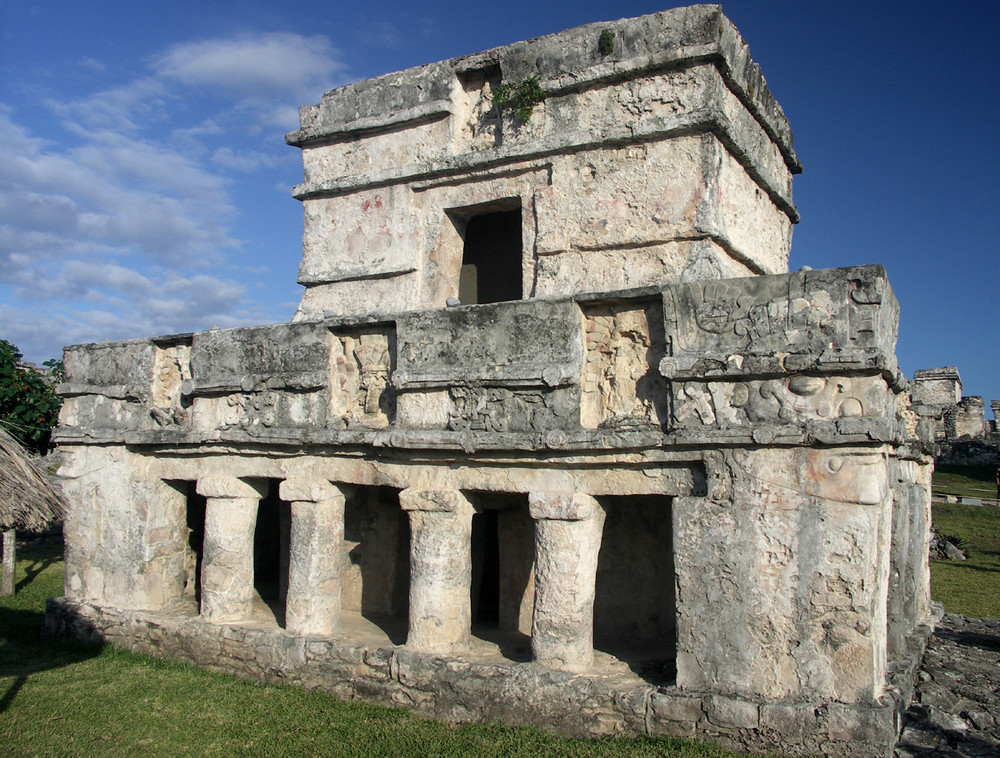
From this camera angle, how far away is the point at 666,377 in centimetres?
496

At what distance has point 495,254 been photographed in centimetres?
901

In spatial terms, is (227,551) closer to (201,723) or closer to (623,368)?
(201,723)

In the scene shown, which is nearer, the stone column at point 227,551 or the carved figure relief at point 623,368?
the carved figure relief at point 623,368

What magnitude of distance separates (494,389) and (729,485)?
179cm

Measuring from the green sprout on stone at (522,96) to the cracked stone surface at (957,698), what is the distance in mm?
5739

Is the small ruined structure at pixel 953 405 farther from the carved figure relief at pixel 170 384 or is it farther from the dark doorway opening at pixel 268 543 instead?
the carved figure relief at pixel 170 384

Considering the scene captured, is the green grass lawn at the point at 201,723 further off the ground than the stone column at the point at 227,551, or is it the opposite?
the stone column at the point at 227,551

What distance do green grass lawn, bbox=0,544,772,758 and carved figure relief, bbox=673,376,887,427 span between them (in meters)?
2.00

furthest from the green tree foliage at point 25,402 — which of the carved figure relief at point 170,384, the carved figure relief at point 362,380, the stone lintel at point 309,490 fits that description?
the carved figure relief at point 362,380

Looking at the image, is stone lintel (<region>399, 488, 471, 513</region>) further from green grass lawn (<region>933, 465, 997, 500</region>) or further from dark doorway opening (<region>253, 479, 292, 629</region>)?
green grass lawn (<region>933, 465, 997, 500</region>)

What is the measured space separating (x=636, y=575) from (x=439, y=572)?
6.15 feet

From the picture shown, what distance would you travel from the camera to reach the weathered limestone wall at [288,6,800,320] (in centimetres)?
649

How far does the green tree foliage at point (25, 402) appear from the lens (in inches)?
414

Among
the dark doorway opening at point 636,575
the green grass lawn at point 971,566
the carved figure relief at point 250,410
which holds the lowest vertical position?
the green grass lawn at point 971,566
